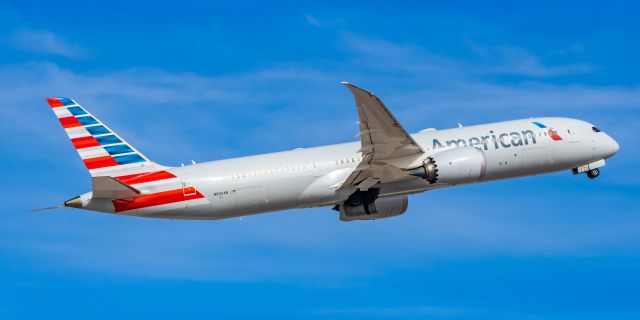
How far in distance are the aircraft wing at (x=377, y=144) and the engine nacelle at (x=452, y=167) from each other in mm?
861

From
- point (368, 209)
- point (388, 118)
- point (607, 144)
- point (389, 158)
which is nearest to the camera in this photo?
point (388, 118)

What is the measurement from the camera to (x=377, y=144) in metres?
45.3

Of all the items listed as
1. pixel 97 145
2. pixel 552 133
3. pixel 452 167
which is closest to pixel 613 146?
pixel 552 133

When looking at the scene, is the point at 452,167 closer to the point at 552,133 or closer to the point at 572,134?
the point at 552,133

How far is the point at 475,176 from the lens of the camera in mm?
47531

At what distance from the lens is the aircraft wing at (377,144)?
139ft

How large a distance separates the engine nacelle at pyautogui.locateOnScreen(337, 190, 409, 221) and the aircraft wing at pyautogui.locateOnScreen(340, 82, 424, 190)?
3.97 feet

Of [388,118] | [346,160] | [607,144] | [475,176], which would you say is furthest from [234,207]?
[607,144]

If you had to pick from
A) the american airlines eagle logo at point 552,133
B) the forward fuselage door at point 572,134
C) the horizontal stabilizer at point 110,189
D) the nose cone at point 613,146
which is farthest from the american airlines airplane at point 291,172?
the nose cone at point 613,146

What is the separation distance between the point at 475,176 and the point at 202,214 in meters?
13.7

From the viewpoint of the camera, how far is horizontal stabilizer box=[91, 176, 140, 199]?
44.4 metres

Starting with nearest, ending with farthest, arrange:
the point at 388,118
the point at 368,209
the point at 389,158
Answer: the point at 388,118 → the point at 389,158 → the point at 368,209

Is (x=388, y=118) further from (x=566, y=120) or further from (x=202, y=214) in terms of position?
(x=566, y=120)

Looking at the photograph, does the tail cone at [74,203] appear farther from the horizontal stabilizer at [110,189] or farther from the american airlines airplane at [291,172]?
the horizontal stabilizer at [110,189]
